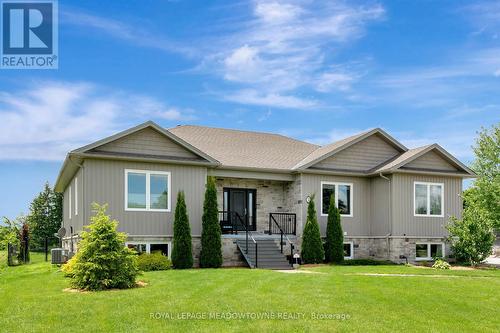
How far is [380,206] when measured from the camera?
22.4m

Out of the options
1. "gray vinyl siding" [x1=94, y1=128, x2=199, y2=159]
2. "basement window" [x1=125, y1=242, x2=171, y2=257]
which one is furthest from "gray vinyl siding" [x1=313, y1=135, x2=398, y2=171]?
"basement window" [x1=125, y1=242, x2=171, y2=257]

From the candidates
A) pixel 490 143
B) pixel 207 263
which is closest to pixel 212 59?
pixel 207 263

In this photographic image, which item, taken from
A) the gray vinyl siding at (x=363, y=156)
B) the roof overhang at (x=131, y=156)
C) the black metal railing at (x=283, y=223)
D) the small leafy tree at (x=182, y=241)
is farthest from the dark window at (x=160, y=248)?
the gray vinyl siding at (x=363, y=156)

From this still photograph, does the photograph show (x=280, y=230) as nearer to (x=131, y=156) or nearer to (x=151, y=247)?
(x=151, y=247)

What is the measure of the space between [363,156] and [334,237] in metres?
4.10

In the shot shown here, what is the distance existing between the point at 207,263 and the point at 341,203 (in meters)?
6.79

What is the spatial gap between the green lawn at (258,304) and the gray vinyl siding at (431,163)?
27.3 feet

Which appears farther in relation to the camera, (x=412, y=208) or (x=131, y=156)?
(x=412, y=208)

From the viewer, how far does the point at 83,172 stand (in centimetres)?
1820

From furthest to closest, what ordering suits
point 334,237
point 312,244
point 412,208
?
1. point 412,208
2. point 334,237
3. point 312,244

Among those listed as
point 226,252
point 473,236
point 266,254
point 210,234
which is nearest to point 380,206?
point 473,236

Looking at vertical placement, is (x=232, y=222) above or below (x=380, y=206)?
below

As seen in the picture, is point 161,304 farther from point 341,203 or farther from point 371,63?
point 341,203

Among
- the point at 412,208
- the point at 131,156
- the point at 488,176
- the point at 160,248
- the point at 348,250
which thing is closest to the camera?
the point at 131,156
